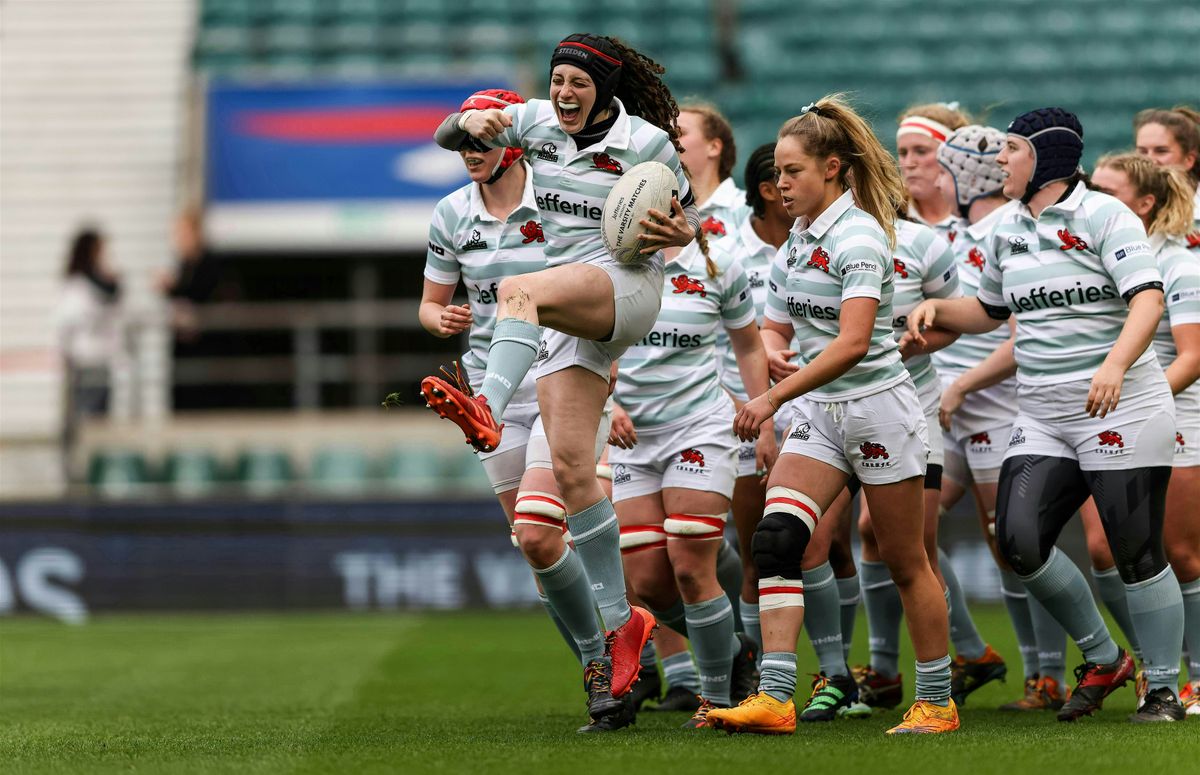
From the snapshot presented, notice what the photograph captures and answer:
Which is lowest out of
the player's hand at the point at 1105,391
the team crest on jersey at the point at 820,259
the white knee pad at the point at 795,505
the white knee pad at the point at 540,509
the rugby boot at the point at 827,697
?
the rugby boot at the point at 827,697

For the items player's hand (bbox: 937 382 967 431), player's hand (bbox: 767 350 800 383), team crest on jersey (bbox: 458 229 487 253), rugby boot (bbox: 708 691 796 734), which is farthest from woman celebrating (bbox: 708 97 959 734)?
player's hand (bbox: 937 382 967 431)

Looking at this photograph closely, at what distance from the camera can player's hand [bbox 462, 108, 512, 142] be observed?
5.16 metres

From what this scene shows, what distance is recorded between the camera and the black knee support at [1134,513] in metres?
5.62

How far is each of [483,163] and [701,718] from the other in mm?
2099

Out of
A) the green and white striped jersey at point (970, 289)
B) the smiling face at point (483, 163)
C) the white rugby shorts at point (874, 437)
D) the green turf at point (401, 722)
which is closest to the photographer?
the green turf at point (401, 722)

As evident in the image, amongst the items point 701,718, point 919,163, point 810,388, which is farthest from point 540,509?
point 919,163

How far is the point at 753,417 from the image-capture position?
5145 mm

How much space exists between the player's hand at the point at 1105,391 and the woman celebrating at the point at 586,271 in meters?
1.36

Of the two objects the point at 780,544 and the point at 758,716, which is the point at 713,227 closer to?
the point at 780,544

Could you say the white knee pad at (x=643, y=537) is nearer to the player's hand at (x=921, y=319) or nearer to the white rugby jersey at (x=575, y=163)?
the player's hand at (x=921, y=319)

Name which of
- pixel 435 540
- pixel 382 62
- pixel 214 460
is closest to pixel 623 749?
pixel 435 540

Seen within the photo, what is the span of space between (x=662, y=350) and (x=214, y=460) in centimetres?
713

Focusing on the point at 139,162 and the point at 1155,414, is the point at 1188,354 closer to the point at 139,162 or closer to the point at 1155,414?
the point at 1155,414

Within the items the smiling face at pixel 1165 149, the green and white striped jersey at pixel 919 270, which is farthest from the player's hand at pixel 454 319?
the smiling face at pixel 1165 149
